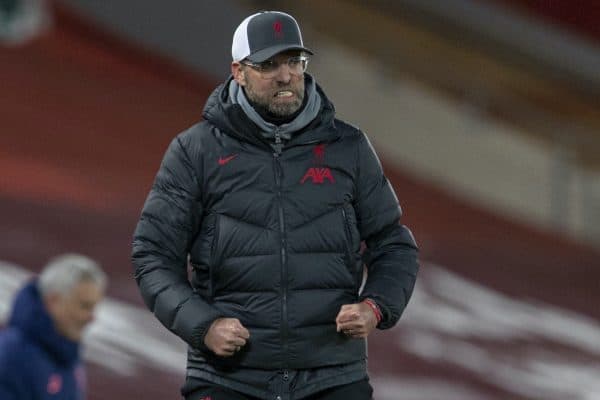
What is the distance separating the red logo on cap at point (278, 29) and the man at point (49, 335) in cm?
188

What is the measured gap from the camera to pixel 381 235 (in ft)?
12.1

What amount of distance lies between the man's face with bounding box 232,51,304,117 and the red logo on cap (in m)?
0.05

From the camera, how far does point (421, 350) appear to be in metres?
8.30

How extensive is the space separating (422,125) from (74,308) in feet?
26.6

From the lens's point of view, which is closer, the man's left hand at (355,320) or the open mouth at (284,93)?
the man's left hand at (355,320)

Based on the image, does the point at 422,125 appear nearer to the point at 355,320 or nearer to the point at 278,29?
the point at 278,29

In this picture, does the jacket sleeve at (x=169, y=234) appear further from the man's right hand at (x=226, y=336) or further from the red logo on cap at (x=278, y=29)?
the red logo on cap at (x=278, y=29)

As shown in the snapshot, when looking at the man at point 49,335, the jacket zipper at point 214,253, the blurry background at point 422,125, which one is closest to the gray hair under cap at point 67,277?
the man at point 49,335

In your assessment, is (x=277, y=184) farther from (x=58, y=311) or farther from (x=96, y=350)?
(x=96, y=350)

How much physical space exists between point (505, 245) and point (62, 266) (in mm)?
5230

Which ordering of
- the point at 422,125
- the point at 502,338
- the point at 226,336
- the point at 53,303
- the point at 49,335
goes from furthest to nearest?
the point at 422,125 → the point at 502,338 → the point at 53,303 → the point at 49,335 → the point at 226,336

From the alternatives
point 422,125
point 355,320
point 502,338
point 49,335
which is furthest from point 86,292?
point 422,125

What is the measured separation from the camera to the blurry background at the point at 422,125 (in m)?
8.88

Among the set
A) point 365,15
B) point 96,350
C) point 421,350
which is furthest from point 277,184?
point 365,15
